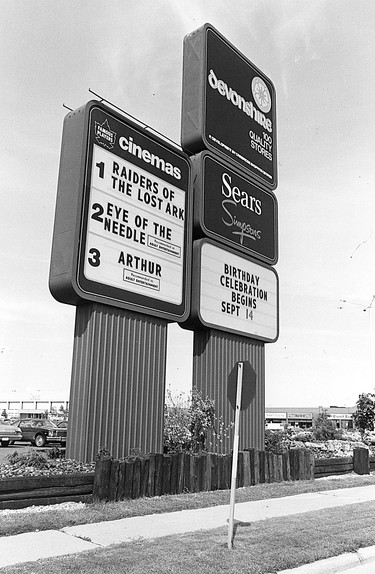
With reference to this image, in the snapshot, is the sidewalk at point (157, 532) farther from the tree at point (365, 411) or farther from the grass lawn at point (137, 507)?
the tree at point (365, 411)

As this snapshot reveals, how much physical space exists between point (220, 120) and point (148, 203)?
4.78 metres

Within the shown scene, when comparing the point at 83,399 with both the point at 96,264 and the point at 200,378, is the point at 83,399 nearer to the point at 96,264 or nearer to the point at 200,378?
the point at 96,264

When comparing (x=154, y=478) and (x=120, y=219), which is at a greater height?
(x=120, y=219)

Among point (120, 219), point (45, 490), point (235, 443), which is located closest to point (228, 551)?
point (235, 443)

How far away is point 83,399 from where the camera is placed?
11.2m

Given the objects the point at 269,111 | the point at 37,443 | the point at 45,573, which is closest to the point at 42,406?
the point at 37,443

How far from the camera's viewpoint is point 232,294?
16.0m

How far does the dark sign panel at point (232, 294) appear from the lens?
14.8 meters

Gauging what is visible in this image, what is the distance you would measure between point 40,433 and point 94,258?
76.6 feet

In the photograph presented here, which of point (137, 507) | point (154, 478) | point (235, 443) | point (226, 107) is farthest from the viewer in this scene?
point (226, 107)

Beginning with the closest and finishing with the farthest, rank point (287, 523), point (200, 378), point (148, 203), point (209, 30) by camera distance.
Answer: point (287, 523)
point (148, 203)
point (200, 378)
point (209, 30)

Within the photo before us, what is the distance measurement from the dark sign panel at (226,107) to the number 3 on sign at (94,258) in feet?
18.6

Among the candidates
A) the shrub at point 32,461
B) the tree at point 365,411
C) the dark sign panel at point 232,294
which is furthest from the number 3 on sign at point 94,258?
the tree at point 365,411

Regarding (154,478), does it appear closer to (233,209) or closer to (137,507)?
(137,507)
